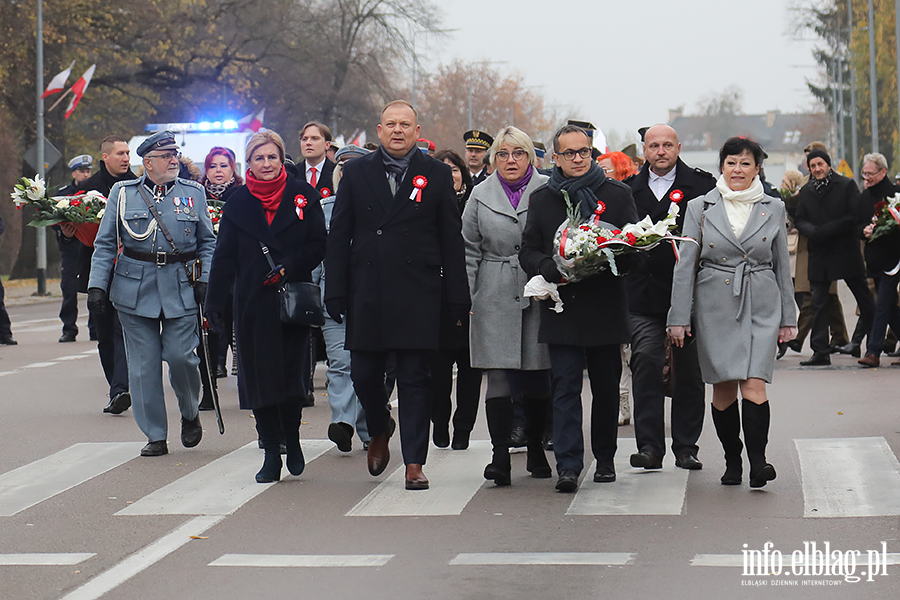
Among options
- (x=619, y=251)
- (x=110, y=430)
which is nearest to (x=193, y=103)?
(x=110, y=430)

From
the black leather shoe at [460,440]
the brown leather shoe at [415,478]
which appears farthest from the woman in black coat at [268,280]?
the black leather shoe at [460,440]

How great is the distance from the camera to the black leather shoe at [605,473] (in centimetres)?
814

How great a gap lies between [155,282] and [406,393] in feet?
7.83

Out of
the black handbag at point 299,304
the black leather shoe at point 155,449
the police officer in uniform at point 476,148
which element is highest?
the police officer in uniform at point 476,148

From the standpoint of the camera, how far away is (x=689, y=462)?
8.59 metres

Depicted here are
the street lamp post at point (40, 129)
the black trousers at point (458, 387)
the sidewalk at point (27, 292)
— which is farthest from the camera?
the street lamp post at point (40, 129)

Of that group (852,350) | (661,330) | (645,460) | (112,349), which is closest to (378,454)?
(645,460)

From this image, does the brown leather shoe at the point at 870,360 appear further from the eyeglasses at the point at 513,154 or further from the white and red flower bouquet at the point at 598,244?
the white and red flower bouquet at the point at 598,244

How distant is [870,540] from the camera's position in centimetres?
646

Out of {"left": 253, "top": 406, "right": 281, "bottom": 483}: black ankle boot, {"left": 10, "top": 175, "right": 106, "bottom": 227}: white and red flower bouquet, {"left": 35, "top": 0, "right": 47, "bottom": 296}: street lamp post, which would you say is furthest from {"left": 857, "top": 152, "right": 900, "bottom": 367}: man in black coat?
{"left": 35, "top": 0, "right": 47, "bottom": 296}: street lamp post

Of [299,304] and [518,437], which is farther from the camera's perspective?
[518,437]

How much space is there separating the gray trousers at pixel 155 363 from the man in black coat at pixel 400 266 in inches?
76.3

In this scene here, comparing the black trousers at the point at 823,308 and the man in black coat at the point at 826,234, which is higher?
the man in black coat at the point at 826,234

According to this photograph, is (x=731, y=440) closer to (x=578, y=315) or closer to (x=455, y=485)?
(x=578, y=315)
